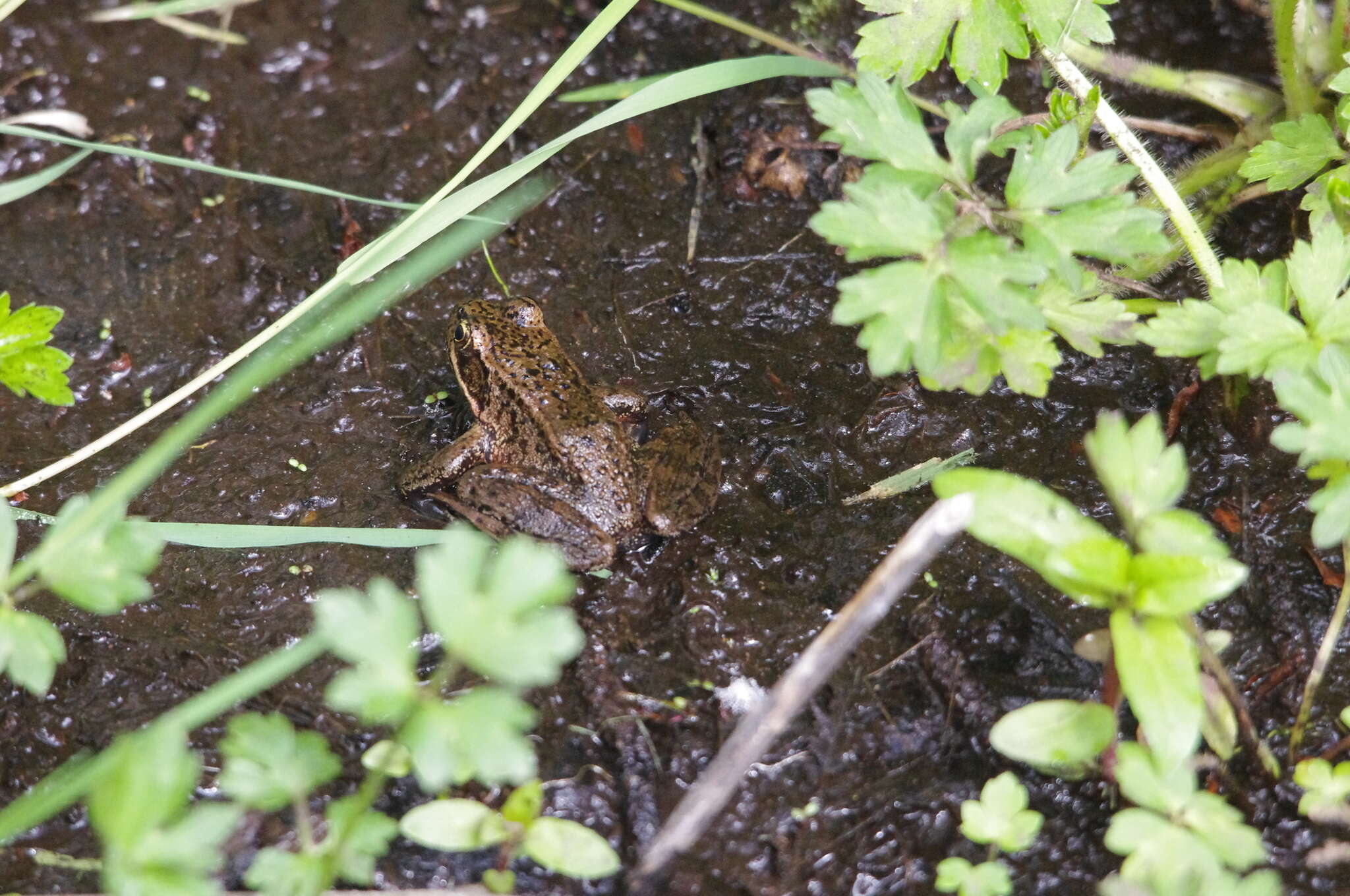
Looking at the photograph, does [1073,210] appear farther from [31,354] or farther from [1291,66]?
[31,354]

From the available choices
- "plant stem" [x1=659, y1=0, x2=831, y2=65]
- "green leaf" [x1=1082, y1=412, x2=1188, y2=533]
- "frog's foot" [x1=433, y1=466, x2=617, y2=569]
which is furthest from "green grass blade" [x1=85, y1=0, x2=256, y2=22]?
"green leaf" [x1=1082, y1=412, x2=1188, y2=533]

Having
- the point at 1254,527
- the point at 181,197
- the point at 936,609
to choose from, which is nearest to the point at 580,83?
the point at 181,197

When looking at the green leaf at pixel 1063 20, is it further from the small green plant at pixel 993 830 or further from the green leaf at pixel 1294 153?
the small green plant at pixel 993 830

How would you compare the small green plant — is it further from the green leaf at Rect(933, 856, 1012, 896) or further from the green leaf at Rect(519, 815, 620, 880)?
the green leaf at Rect(519, 815, 620, 880)

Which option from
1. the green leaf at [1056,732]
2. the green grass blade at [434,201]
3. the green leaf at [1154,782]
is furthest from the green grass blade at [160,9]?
the green leaf at [1154,782]

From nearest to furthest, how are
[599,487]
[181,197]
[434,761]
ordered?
[434,761] → [599,487] → [181,197]

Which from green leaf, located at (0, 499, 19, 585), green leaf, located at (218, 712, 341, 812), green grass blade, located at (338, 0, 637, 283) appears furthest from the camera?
green grass blade, located at (338, 0, 637, 283)

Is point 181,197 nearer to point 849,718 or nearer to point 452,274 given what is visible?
point 452,274
